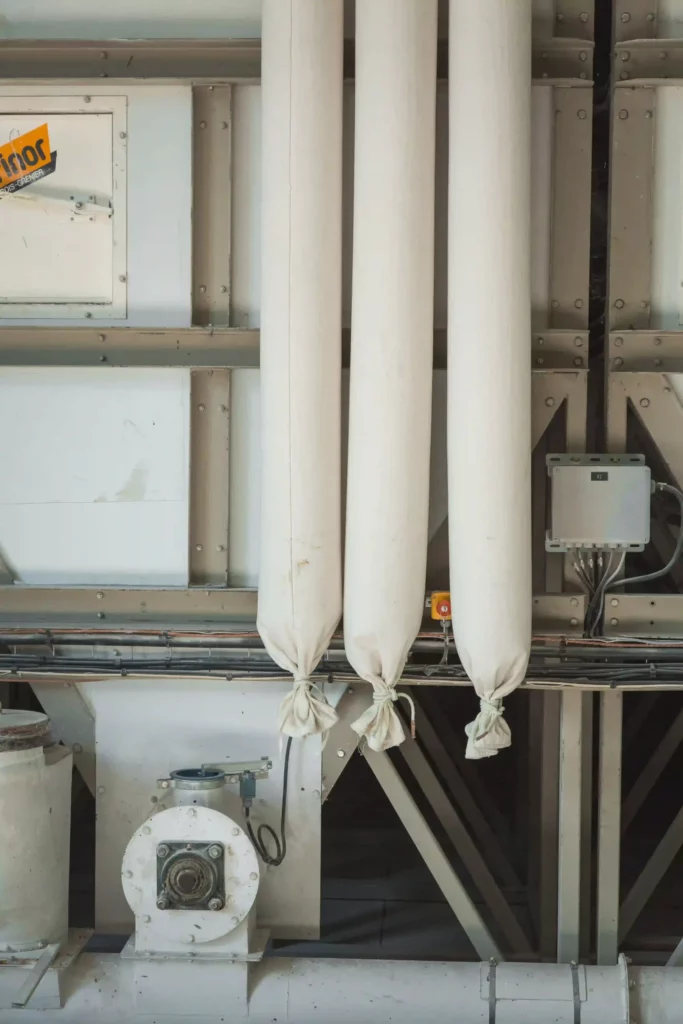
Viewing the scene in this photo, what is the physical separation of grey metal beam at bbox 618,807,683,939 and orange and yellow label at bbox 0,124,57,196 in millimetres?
3855

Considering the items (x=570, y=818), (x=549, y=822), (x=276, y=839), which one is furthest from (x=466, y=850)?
(x=276, y=839)

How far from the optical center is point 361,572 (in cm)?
359

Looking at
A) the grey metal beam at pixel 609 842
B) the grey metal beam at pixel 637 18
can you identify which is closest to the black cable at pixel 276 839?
the grey metal beam at pixel 609 842

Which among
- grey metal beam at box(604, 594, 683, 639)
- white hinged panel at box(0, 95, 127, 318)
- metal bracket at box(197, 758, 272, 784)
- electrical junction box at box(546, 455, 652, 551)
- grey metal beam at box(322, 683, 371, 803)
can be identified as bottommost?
metal bracket at box(197, 758, 272, 784)

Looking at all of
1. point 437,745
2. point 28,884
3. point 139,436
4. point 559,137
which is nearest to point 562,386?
point 559,137

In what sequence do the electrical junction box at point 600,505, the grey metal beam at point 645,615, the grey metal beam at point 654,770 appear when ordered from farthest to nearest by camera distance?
the grey metal beam at point 654,770
the grey metal beam at point 645,615
the electrical junction box at point 600,505

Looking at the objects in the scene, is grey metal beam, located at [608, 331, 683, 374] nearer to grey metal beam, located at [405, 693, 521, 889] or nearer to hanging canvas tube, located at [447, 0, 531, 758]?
hanging canvas tube, located at [447, 0, 531, 758]

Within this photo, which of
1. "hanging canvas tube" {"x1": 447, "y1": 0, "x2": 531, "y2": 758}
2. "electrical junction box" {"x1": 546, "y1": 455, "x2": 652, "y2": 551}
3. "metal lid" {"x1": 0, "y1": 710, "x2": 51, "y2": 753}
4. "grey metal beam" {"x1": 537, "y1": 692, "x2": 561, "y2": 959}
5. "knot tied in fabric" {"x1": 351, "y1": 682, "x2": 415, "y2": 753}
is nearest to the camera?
"hanging canvas tube" {"x1": 447, "y1": 0, "x2": 531, "y2": 758}

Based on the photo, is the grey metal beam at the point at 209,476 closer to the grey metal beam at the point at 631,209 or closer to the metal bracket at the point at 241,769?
the metal bracket at the point at 241,769

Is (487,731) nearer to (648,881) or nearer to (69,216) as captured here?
(648,881)

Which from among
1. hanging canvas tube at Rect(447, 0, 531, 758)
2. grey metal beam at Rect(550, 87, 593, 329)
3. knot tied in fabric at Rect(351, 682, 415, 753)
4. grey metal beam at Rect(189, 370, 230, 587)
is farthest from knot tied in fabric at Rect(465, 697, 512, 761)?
grey metal beam at Rect(550, 87, 593, 329)

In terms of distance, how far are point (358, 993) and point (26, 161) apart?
3.42 metres

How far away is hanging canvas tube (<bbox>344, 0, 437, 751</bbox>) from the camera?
356cm

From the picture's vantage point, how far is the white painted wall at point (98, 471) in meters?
4.11
